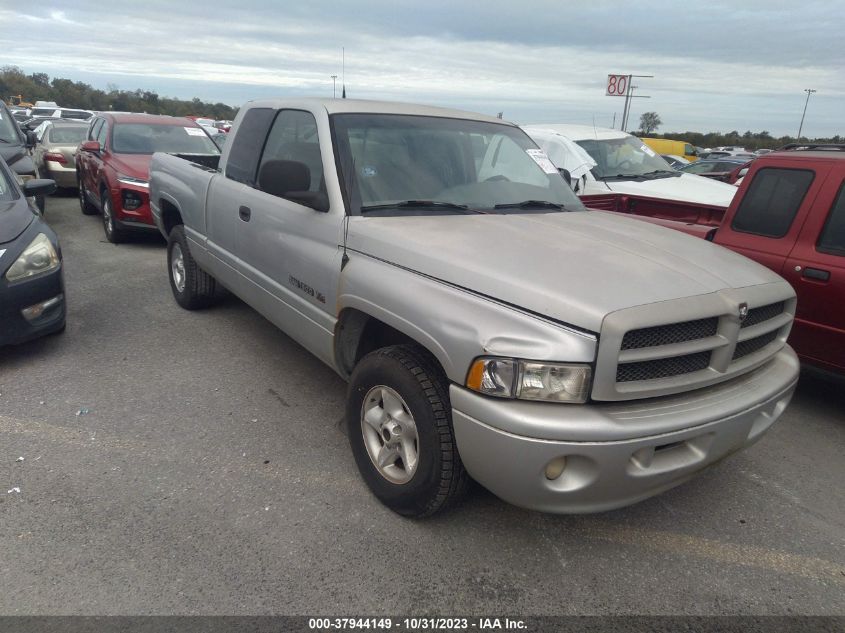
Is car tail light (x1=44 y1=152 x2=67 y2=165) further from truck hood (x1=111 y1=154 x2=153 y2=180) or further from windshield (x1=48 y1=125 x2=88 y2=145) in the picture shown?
truck hood (x1=111 y1=154 x2=153 y2=180)

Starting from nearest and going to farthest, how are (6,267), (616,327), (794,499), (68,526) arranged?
(616,327) < (68,526) < (794,499) < (6,267)

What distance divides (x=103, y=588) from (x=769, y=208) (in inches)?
177

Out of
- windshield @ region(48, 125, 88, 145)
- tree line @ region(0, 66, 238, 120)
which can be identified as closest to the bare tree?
tree line @ region(0, 66, 238, 120)

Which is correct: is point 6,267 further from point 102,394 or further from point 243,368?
point 243,368

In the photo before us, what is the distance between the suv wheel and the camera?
829 centimetres

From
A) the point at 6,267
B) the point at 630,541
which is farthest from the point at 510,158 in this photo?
the point at 6,267

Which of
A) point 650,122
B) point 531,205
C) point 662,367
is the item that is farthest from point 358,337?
point 650,122

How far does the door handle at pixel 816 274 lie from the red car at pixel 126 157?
297 inches

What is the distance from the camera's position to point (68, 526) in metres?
2.72

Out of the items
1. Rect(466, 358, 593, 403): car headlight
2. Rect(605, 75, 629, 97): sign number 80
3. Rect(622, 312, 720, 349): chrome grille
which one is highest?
Rect(605, 75, 629, 97): sign number 80

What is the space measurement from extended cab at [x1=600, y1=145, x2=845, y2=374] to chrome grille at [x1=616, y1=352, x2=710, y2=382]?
1.90 metres

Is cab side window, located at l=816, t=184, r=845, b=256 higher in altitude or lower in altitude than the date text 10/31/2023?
higher

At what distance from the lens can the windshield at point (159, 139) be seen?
29.2 feet

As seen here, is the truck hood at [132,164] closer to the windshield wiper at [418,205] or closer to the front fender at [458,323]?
the windshield wiper at [418,205]
